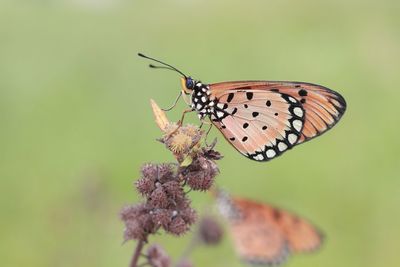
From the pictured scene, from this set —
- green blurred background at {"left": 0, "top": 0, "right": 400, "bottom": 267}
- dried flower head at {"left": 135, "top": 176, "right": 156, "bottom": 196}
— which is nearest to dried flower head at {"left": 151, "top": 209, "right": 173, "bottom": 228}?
dried flower head at {"left": 135, "top": 176, "right": 156, "bottom": 196}

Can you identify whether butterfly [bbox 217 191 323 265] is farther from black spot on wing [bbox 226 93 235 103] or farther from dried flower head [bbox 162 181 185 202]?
dried flower head [bbox 162 181 185 202]

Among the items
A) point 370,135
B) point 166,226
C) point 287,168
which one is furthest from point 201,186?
point 370,135

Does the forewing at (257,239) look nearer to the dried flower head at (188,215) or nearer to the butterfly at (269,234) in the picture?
the butterfly at (269,234)

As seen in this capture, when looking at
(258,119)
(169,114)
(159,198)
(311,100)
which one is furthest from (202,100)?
(169,114)

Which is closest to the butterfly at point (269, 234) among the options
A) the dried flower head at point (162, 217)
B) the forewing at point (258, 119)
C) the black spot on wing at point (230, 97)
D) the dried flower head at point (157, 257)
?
the forewing at point (258, 119)

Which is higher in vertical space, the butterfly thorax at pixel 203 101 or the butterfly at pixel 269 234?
the butterfly thorax at pixel 203 101

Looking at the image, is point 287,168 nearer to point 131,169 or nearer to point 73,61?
point 131,169

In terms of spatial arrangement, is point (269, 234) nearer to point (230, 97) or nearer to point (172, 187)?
point (230, 97)
